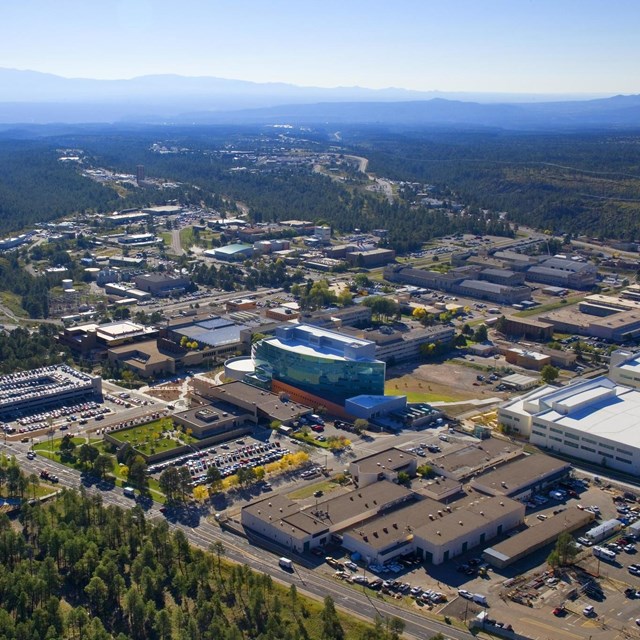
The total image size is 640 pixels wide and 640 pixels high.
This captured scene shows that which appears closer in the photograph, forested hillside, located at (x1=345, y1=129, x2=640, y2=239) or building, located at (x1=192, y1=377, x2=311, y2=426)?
building, located at (x1=192, y1=377, x2=311, y2=426)

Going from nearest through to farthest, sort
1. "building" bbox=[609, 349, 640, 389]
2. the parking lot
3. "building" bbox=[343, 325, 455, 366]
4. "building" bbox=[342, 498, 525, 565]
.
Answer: "building" bbox=[342, 498, 525, 565], the parking lot, "building" bbox=[609, 349, 640, 389], "building" bbox=[343, 325, 455, 366]

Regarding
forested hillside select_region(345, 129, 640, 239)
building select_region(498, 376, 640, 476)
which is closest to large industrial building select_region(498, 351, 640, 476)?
building select_region(498, 376, 640, 476)

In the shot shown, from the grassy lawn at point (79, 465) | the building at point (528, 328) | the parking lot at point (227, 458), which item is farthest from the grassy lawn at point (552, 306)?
the grassy lawn at point (79, 465)

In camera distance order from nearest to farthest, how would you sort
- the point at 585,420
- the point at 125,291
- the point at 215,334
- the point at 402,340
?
the point at 585,420 < the point at 402,340 < the point at 215,334 < the point at 125,291

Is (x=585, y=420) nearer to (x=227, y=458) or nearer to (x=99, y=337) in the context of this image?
(x=227, y=458)

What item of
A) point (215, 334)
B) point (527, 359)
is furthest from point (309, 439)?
point (527, 359)

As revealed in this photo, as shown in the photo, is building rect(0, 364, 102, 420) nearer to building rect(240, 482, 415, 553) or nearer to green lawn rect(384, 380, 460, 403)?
green lawn rect(384, 380, 460, 403)
